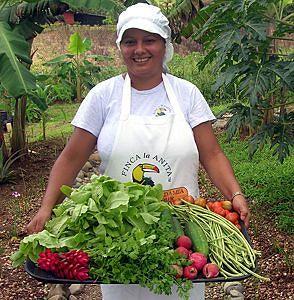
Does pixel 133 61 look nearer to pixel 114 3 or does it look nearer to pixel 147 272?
pixel 147 272

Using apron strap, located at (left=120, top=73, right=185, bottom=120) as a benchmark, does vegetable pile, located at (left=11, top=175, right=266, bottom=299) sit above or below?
below

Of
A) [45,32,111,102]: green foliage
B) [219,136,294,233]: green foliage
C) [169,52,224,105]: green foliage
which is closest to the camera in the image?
[219,136,294,233]: green foliage

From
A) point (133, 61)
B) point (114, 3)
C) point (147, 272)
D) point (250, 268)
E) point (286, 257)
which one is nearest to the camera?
point (147, 272)

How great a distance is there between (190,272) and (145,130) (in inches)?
28.2

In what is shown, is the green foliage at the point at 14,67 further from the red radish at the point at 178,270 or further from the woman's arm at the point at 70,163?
the red radish at the point at 178,270

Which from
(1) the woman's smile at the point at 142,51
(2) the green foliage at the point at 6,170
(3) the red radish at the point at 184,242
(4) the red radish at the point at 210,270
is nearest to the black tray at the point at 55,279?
(4) the red radish at the point at 210,270

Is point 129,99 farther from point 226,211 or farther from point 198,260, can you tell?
point 198,260

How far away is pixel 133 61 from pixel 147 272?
95cm

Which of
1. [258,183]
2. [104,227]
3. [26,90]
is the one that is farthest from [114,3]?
[104,227]

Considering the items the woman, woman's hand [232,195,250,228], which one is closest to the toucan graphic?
the woman

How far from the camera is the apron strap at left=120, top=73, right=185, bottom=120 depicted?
275 cm

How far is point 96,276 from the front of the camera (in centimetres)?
225

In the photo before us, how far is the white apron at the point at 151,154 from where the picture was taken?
8.89 feet

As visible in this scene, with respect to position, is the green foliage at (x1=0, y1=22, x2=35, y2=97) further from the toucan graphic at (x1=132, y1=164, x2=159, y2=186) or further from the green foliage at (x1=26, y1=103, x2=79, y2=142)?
the green foliage at (x1=26, y1=103, x2=79, y2=142)
